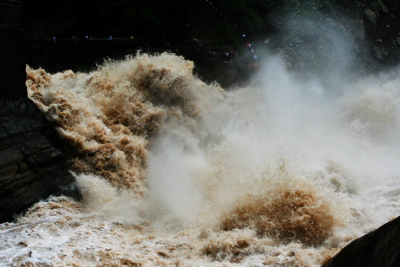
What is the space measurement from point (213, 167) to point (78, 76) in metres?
6.32

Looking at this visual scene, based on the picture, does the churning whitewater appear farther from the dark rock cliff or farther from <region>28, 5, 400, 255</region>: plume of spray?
the dark rock cliff

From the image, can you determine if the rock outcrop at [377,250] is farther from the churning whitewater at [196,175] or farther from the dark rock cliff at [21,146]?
the dark rock cliff at [21,146]

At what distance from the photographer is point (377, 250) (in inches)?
156

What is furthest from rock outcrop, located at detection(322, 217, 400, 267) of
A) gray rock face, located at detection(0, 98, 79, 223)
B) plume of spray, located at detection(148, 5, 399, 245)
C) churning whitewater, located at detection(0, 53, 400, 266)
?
gray rock face, located at detection(0, 98, 79, 223)

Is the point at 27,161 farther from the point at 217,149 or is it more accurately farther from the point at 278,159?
the point at 278,159

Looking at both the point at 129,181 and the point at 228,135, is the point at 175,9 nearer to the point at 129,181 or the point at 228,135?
the point at 228,135

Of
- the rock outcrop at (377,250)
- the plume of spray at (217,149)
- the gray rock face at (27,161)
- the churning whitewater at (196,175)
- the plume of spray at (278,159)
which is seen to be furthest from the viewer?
the gray rock face at (27,161)

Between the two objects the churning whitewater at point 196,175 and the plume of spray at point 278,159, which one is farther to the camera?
the plume of spray at point 278,159

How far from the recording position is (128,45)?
2253 centimetres

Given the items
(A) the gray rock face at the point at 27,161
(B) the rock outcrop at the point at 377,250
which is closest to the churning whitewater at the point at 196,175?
(A) the gray rock face at the point at 27,161

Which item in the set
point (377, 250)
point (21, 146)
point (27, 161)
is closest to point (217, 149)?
point (27, 161)

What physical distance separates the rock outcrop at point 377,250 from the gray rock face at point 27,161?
7.73m

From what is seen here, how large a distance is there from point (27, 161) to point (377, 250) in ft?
29.8

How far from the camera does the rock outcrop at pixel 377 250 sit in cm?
367
